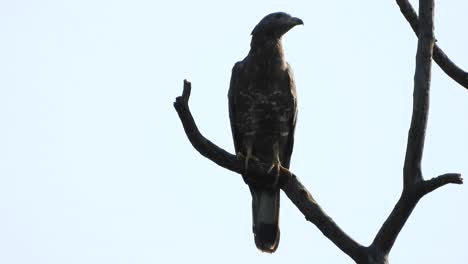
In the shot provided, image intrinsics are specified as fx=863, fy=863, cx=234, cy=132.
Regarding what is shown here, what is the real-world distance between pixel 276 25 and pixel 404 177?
3200 millimetres

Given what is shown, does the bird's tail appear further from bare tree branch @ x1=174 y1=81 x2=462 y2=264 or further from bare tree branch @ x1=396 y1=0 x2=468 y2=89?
bare tree branch @ x1=396 y1=0 x2=468 y2=89

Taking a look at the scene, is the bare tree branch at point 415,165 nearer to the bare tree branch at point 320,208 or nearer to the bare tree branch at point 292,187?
the bare tree branch at point 320,208

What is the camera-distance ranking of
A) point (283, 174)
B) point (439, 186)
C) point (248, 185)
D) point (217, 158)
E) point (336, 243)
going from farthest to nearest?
point (248, 185) → point (283, 174) → point (217, 158) → point (336, 243) → point (439, 186)

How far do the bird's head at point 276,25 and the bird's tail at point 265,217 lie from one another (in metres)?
1.55

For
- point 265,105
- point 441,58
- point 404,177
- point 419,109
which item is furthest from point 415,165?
point 265,105

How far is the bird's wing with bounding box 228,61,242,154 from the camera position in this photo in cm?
838

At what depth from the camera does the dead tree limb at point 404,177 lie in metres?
5.58

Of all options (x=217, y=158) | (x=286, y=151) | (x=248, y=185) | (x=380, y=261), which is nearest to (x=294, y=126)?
(x=286, y=151)

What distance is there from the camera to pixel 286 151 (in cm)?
845

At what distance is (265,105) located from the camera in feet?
26.6

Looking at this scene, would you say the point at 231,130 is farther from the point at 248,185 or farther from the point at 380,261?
the point at 380,261

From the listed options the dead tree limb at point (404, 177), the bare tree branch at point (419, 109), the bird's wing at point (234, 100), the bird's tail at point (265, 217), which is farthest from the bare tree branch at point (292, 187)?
the bird's wing at point (234, 100)

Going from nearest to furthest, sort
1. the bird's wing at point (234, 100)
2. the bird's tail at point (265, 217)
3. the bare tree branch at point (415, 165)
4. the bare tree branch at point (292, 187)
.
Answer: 1. the bare tree branch at point (415, 165)
2. the bare tree branch at point (292, 187)
3. the bird's tail at point (265, 217)
4. the bird's wing at point (234, 100)

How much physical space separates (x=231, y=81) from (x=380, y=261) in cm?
322
